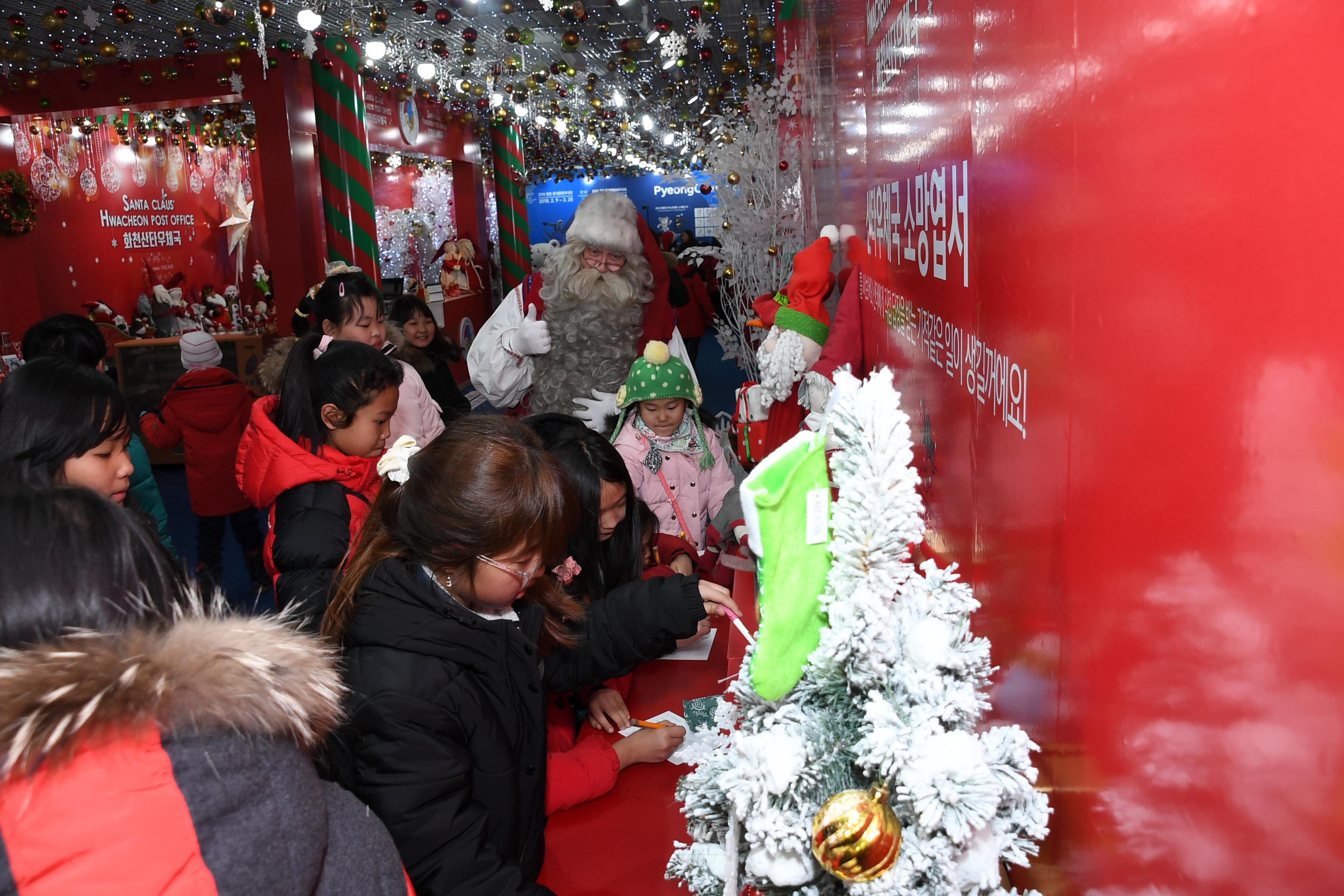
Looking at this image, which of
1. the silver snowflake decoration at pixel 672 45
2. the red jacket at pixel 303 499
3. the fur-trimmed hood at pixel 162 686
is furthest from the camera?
the silver snowflake decoration at pixel 672 45

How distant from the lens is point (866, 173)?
226cm

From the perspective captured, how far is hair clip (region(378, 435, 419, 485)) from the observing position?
167cm

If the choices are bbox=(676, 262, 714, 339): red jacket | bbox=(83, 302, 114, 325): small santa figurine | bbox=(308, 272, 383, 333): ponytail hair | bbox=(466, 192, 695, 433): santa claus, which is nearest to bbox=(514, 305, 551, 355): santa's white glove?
bbox=(466, 192, 695, 433): santa claus

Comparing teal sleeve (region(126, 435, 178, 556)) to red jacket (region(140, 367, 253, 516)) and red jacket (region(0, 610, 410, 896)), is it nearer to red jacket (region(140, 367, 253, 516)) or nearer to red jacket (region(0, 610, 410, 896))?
red jacket (region(140, 367, 253, 516))

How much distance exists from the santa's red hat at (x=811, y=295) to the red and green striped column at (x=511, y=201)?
12053mm

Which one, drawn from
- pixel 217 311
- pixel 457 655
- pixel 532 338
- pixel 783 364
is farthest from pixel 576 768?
pixel 217 311

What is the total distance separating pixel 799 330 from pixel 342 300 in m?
1.76

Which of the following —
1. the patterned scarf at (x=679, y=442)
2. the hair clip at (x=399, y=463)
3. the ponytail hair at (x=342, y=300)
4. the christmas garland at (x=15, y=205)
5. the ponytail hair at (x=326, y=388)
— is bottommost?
the patterned scarf at (x=679, y=442)

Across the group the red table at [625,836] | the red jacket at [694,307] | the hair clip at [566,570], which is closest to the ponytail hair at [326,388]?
the hair clip at [566,570]

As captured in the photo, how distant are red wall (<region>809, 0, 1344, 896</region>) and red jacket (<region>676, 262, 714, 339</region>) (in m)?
8.19

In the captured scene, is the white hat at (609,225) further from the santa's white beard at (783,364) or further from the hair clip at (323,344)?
the hair clip at (323,344)

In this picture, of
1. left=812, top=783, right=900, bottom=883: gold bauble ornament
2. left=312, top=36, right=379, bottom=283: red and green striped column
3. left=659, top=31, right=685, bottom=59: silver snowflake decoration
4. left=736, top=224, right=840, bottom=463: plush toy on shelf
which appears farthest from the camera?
left=659, top=31, right=685, bottom=59: silver snowflake decoration

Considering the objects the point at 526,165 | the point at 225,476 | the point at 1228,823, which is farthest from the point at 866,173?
the point at 526,165

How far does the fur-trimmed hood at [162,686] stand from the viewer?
75 centimetres
